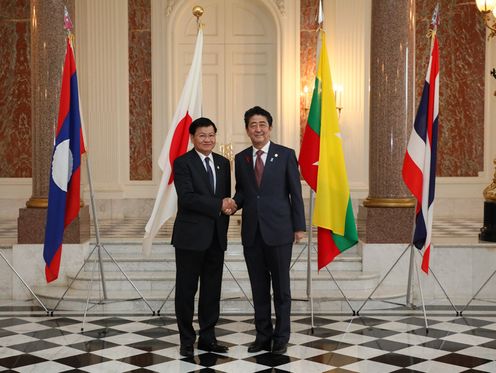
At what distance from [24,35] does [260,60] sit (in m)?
3.81

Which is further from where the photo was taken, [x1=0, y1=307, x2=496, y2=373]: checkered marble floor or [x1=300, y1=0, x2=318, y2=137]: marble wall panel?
[x1=300, y1=0, x2=318, y2=137]: marble wall panel

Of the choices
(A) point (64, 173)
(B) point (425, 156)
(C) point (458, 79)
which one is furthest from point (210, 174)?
(C) point (458, 79)

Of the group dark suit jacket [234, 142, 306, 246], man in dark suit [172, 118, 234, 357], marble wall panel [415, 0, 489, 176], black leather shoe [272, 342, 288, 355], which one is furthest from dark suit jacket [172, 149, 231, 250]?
marble wall panel [415, 0, 489, 176]

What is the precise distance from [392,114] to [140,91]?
570 cm

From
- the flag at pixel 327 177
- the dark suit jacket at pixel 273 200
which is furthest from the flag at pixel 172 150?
the flag at pixel 327 177

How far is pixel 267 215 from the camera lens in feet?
20.6

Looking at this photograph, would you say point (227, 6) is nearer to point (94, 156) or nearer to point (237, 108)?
point (237, 108)

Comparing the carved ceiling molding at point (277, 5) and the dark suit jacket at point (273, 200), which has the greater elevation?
the carved ceiling molding at point (277, 5)

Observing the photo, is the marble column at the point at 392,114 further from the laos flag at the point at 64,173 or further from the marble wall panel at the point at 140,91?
the marble wall panel at the point at 140,91

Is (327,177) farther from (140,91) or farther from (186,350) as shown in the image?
(140,91)

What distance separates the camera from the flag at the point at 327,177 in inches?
279

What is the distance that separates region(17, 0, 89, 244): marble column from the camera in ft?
29.7

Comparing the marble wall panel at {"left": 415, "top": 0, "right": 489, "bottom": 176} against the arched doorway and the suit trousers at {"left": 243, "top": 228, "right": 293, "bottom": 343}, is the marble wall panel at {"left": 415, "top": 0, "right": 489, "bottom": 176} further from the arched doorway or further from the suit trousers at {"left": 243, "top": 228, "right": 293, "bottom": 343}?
the suit trousers at {"left": 243, "top": 228, "right": 293, "bottom": 343}

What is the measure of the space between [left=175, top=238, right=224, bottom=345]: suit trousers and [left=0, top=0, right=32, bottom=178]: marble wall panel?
→ 7944 mm
